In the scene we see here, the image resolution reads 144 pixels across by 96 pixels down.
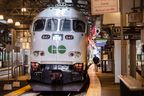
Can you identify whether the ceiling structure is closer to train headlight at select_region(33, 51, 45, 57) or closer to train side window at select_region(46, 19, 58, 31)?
train side window at select_region(46, 19, 58, 31)

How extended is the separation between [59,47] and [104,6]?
6365 mm

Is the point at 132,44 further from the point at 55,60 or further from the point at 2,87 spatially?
the point at 2,87

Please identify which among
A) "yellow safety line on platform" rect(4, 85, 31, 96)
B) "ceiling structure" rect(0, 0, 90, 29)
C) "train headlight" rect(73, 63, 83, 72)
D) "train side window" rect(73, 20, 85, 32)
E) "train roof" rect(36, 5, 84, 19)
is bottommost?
"yellow safety line on platform" rect(4, 85, 31, 96)

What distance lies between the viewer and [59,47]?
19.8 meters

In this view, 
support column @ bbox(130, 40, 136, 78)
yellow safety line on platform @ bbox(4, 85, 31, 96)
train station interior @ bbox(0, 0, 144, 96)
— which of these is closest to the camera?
train station interior @ bbox(0, 0, 144, 96)

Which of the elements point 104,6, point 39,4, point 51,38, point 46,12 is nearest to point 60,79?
point 51,38

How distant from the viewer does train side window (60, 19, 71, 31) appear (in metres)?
20.4

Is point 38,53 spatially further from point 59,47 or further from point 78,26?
point 78,26

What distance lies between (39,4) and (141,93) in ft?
92.0

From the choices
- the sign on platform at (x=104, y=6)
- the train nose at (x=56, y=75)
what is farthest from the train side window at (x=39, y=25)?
the sign on platform at (x=104, y=6)

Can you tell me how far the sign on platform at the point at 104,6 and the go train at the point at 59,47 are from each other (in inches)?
230

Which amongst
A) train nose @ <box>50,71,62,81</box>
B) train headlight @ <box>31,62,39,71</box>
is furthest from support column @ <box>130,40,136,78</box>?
train headlight @ <box>31,62,39,71</box>

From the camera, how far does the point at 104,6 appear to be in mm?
13812

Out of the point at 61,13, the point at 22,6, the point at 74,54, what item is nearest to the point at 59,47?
the point at 74,54
